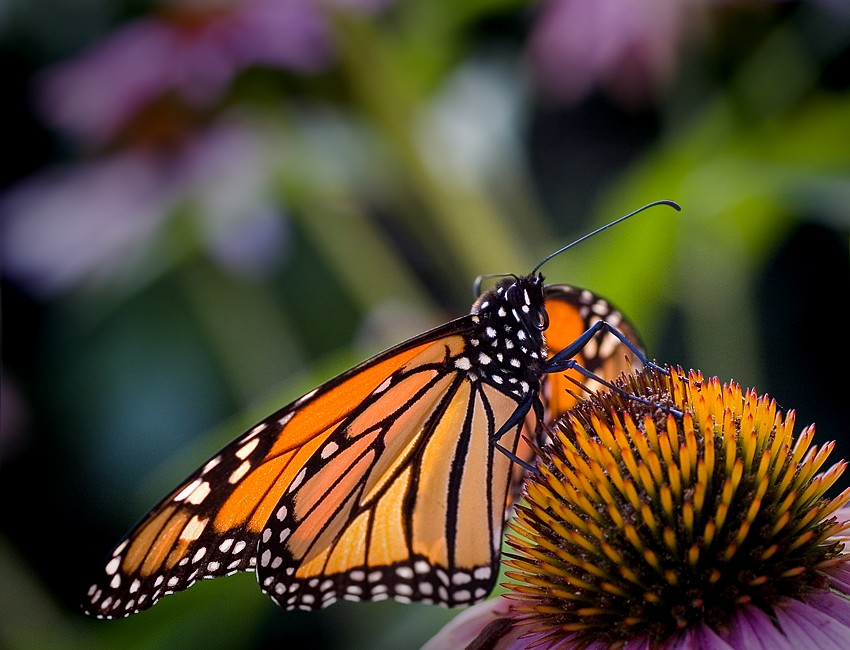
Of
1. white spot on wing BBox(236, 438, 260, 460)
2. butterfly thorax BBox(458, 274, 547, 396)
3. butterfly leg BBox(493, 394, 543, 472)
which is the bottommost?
butterfly leg BBox(493, 394, 543, 472)

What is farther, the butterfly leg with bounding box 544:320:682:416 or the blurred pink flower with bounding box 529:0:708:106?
the blurred pink flower with bounding box 529:0:708:106

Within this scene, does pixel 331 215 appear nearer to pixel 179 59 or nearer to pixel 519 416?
pixel 179 59

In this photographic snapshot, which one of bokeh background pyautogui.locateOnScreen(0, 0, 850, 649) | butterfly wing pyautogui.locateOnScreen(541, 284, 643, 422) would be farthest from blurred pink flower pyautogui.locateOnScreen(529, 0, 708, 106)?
butterfly wing pyautogui.locateOnScreen(541, 284, 643, 422)

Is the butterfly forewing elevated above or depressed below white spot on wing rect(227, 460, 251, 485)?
below

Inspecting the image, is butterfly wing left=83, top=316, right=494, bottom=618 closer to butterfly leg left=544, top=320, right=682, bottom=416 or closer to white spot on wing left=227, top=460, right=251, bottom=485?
white spot on wing left=227, top=460, right=251, bottom=485

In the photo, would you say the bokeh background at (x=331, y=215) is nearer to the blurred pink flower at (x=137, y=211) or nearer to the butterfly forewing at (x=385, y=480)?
the blurred pink flower at (x=137, y=211)

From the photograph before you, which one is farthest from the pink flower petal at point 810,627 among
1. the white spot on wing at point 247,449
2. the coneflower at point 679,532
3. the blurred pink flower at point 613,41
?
the blurred pink flower at point 613,41
